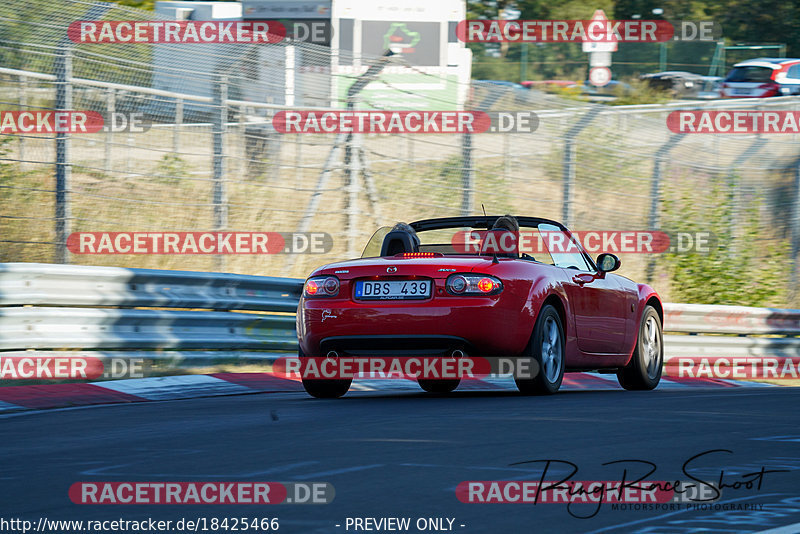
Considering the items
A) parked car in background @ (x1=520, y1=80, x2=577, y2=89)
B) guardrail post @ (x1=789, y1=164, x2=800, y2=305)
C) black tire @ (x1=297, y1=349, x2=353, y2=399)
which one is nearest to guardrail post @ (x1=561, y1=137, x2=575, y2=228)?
guardrail post @ (x1=789, y1=164, x2=800, y2=305)

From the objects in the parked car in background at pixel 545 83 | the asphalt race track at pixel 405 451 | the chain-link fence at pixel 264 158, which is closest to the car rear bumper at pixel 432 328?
the asphalt race track at pixel 405 451

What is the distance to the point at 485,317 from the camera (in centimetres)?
815

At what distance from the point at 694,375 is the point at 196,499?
10262mm

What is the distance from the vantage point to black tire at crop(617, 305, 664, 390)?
1061cm

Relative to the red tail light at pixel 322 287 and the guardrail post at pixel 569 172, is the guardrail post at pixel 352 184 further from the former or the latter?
the red tail light at pixel 322 287

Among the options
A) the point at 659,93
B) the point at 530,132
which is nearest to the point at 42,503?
the point at 530,132

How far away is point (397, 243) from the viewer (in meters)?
9.14

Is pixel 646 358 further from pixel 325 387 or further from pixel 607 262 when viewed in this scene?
pixel 325 387

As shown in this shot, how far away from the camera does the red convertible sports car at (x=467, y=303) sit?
26.8 ft

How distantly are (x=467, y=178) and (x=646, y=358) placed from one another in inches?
159

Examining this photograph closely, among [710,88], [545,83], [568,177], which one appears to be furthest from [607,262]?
[545,83]

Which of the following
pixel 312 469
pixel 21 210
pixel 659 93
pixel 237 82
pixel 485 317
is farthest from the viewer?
pixel 659 93

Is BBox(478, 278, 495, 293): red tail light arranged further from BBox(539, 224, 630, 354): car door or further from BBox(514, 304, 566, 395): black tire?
BBox(539, 224, 630, 354): car door

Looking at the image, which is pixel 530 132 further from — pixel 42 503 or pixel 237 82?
pixel 42 503
